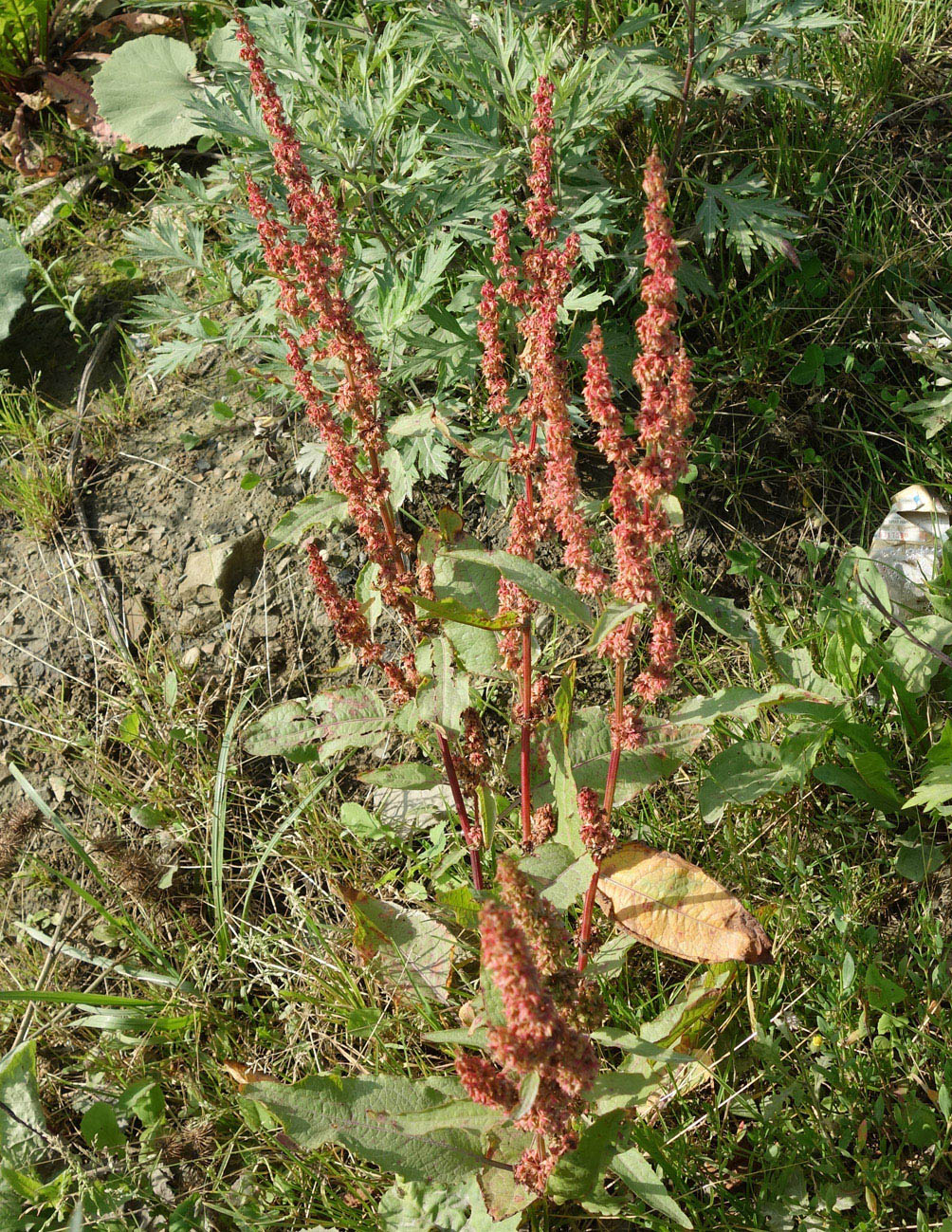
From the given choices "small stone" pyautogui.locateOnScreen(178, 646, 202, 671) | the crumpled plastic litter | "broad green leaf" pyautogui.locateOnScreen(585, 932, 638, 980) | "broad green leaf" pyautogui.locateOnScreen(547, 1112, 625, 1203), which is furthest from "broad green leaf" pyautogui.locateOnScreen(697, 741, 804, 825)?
"small stone" pyautogui.locateOnScreen(178, 646, 202, 671)

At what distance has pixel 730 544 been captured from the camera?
3.07 m

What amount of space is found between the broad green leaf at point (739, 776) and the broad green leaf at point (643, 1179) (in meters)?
0.65

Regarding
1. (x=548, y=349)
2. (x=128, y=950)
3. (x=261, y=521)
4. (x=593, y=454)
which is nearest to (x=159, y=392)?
(x=261, y=521)

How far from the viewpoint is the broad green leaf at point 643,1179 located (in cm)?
174

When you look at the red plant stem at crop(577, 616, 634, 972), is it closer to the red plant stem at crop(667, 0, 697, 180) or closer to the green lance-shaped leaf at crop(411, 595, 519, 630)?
the green lance-shaped leaf at crop(411, 595, 519, 630)

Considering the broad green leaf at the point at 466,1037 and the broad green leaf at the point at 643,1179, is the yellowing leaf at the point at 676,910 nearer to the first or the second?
the broad green leaf at the point at 643,1179

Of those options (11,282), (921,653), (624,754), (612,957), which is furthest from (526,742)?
(11,282)

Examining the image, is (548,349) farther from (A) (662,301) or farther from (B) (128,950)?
(B) (128,950)

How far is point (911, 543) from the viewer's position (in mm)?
2861

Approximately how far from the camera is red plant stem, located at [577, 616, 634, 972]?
1812 millimetres

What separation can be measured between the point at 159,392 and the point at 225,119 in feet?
4.28

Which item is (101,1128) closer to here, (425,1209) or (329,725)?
(425,1209)

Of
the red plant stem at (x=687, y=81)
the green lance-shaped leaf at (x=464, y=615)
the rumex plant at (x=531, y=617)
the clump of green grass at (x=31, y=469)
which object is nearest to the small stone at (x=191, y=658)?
the clump of green grass at (x=31, y=469)

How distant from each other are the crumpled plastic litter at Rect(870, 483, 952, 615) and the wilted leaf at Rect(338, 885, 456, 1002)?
5.10ft
